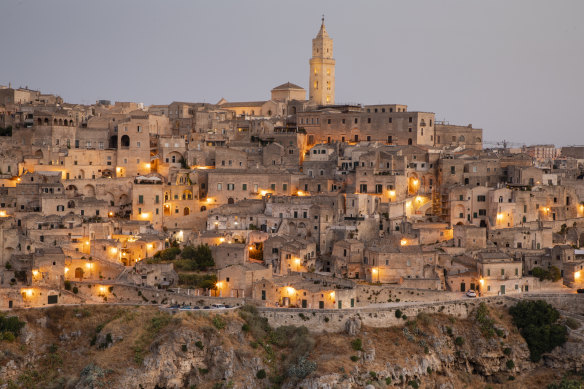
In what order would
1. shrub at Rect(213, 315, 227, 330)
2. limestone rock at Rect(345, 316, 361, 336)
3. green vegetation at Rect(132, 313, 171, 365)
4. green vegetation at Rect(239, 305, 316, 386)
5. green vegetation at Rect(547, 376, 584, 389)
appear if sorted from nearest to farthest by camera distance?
green vegetation at Rect(132, 313, 171, 365)
green vegetation at Rect(239, 305, 316, 386)
green vegetation at Rect(547, 376, 584, 389)
shrub at Rect(213, 315, 227, 330)
limestone rock at Rect(345, 316, 361, 336)

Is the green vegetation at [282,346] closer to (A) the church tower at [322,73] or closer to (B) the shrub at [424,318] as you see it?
(B) the shrub at [424,318]

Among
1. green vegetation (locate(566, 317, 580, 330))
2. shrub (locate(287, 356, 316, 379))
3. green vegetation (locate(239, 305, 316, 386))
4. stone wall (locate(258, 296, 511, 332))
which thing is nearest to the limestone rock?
stone wall (locate(258, 296, 511, 332))

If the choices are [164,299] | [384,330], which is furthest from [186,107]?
[384,330]

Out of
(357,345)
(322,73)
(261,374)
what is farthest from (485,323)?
(322,73)

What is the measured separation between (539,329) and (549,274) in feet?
14.0

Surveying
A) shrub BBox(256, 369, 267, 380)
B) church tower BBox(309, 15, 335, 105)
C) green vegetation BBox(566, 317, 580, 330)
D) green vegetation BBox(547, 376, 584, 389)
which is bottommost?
green vegetation BBox(547, 376, 584, 389)

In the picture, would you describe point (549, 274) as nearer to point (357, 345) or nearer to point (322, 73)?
point (357, 345)

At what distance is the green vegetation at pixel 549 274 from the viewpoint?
47.5 meters

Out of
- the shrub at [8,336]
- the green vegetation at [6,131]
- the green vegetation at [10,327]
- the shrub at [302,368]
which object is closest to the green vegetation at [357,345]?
the shrub at [302,368]

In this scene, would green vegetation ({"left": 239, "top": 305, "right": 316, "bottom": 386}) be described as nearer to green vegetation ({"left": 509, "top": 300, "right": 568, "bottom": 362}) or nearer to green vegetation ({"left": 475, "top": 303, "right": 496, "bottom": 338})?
green vegetation ({"left": 475, "top": 303, "right": 496, "bottom": 338})

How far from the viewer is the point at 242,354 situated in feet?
131

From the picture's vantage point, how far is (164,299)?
4378 cm

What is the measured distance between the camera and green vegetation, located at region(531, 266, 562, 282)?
47.5 meters

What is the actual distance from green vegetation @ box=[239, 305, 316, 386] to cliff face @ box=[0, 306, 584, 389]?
59mm
